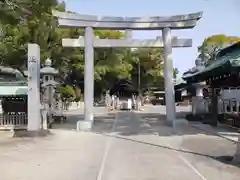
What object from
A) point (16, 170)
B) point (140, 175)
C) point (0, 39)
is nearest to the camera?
point (140, 175)

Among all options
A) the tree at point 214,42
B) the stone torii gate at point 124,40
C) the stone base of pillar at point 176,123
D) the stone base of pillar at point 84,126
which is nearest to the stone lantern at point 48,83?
the stone torii gate at point 124,40

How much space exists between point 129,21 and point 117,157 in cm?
1292

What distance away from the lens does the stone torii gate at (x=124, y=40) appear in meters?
22.7

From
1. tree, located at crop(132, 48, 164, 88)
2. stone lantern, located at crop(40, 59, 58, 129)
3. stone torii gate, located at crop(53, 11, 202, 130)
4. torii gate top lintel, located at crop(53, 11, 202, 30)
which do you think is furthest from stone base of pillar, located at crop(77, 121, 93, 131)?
tree, located at crop(132, 48, 164, 88)

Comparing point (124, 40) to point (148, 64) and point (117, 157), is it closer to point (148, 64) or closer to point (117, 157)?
point (117, 157)

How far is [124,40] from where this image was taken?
23703 mm

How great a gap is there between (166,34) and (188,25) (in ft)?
4.71

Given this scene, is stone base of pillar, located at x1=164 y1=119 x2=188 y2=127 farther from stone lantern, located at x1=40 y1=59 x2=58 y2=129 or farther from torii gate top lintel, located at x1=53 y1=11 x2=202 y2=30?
stone lantern, located at x1=40 y1=59 x2=58 y2=129

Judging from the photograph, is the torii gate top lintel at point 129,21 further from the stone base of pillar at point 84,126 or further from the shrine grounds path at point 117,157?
the shrine grounds path at point 117,157

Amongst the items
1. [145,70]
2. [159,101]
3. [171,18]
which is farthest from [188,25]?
[159,101]

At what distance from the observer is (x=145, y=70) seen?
71125mm

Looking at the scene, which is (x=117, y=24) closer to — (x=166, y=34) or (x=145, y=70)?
(x=166, y=34)

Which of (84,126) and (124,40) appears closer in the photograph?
(84,126)

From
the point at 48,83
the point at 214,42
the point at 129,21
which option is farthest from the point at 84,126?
the point at 214,42
